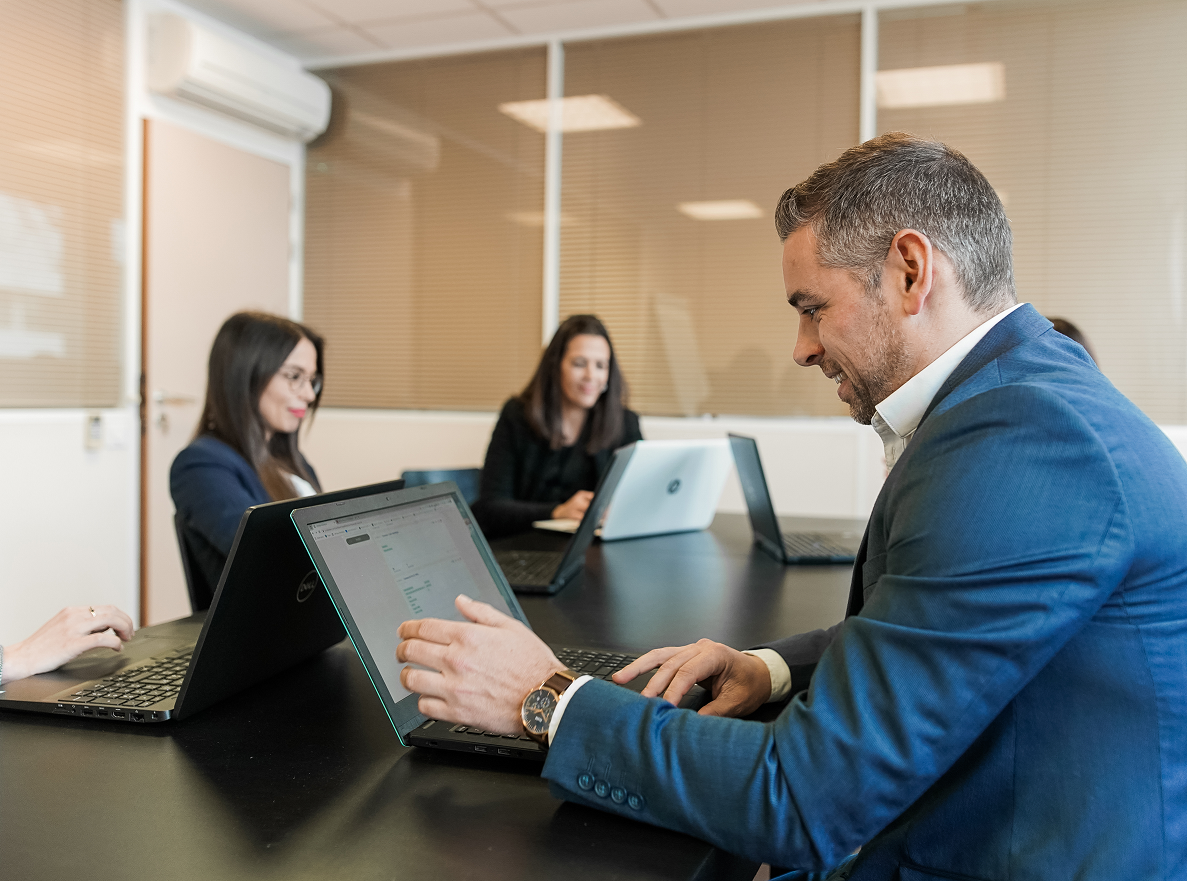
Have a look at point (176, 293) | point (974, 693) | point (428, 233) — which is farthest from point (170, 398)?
point (974, 693)

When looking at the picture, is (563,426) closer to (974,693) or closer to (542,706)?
(542,706)

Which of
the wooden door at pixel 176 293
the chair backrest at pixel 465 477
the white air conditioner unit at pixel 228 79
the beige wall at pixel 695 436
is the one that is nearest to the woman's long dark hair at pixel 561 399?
the chair backrest at pixel 465 477

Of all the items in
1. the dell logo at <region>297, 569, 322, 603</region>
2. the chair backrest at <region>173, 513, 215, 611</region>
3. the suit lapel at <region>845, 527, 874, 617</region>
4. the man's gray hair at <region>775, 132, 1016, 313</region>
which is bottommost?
the chair backrest at <region>173, 513, 215, 611</region>

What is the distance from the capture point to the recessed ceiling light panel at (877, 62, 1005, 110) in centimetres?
400

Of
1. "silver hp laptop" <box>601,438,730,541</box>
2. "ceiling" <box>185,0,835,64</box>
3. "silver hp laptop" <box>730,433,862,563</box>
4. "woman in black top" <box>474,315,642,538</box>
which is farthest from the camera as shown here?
"ceiling" <box>185,0,835,64</box>

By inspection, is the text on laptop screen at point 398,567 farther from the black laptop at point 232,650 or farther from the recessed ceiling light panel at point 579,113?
the recessed ceiling light panel at point 579,113

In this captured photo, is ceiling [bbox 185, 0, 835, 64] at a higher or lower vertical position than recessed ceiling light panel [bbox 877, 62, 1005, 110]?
higher

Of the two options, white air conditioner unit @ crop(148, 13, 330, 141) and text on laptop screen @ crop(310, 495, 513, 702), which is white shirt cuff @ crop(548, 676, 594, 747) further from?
white air conditioner unit @ crop(148, 13, 330, 141)

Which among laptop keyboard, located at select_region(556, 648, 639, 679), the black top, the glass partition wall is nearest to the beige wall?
the glass partition wall

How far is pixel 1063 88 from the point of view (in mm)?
3918

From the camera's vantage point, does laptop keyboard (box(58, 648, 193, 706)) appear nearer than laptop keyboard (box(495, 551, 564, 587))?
Yes

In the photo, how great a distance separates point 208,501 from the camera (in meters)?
1.96

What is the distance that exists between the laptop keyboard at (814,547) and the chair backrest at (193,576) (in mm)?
1291

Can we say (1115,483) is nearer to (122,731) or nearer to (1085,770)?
(1085,770)
